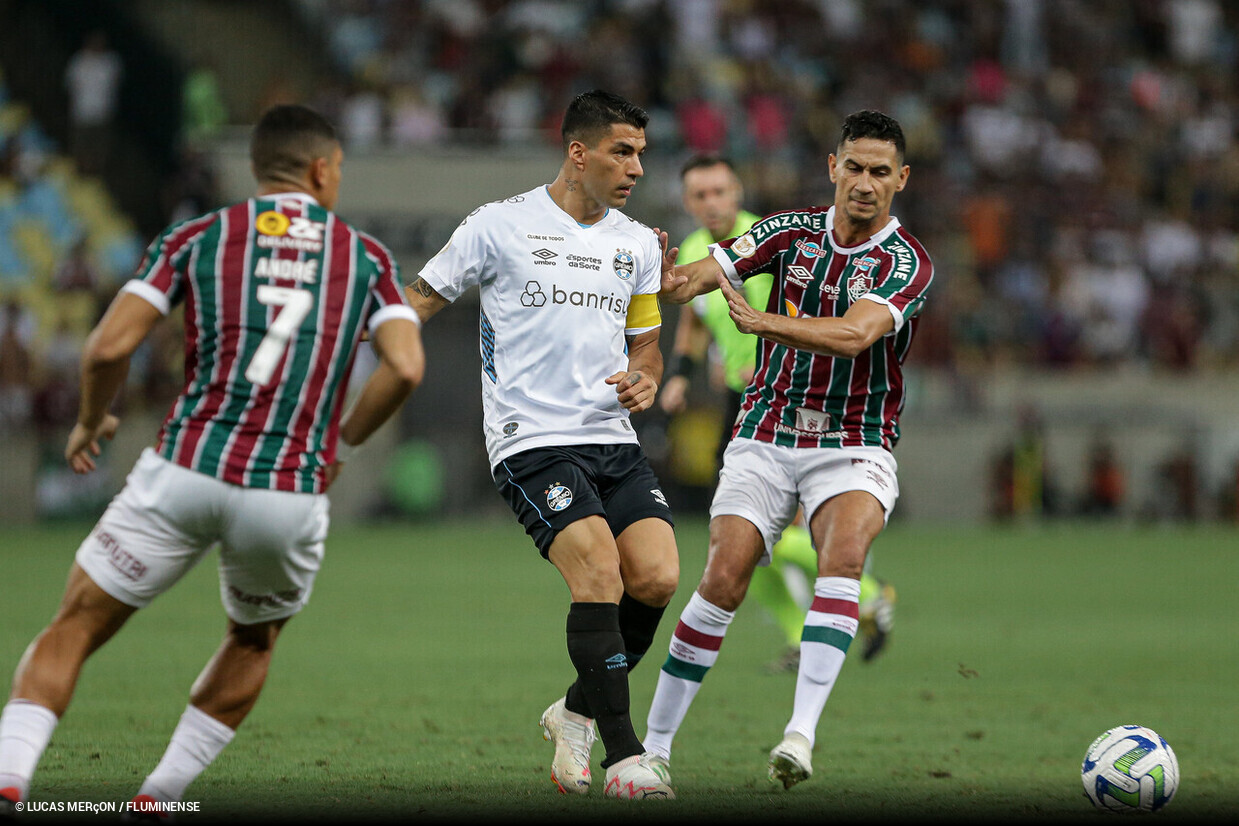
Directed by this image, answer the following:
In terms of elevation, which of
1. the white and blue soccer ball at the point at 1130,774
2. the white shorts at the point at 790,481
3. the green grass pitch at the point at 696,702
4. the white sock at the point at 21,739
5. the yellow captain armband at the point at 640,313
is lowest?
the green grass pitch at the point at 696,702

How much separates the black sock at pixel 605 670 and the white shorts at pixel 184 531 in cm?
136

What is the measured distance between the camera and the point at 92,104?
74.3ft

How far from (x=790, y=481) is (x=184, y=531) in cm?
272

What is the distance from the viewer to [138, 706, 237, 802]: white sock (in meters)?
4.85

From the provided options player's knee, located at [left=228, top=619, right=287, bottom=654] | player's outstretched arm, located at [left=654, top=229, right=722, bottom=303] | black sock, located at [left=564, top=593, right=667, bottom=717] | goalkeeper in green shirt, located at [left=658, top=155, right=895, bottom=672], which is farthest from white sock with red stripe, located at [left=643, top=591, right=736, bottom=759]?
goalkeeper in green shirt, located at [left=658, top=155, right=895, bottom=672]

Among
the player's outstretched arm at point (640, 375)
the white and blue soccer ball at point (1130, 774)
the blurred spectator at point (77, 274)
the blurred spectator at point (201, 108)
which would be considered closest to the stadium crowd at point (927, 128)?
the blurred spectator at point (77, 274)

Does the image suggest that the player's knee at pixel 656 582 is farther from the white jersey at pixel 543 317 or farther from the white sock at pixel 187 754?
the white sock at pixel 187 754

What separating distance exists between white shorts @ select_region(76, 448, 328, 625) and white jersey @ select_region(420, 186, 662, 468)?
148 cm

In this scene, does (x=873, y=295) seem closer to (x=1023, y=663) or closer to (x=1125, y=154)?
(x=1023, y=663)

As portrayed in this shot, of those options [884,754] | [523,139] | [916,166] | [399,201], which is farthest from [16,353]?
[884,754]

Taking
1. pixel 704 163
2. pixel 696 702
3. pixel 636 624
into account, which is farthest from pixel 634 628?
pixel 704 163

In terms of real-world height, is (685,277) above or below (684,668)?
above

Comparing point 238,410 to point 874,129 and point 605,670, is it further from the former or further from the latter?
point 874,129

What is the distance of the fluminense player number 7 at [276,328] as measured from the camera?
15.4 ft
